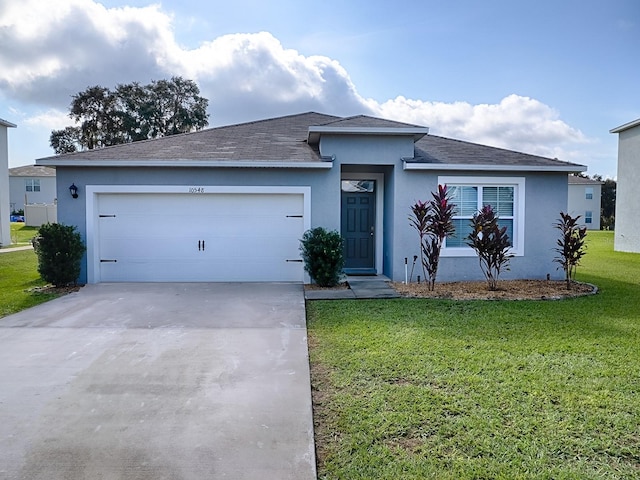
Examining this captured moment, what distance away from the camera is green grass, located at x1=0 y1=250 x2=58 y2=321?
7.73 metres

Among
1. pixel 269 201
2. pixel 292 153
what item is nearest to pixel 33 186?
pixel 269 201

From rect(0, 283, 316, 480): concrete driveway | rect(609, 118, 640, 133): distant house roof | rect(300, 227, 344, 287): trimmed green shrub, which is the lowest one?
rect(0, 283, 316, 480): concrete driveway

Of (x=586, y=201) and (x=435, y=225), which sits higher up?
(x=586, y=201)

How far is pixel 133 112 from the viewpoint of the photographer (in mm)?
32562

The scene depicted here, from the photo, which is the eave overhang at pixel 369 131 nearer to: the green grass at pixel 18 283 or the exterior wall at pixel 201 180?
the exterior wall at pixel 201 180

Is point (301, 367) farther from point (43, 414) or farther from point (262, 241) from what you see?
point (262, 241)

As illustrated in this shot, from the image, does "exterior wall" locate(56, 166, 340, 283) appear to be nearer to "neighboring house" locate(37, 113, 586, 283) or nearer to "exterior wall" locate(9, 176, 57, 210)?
"neighboring house" locate(37, 113, 586, 283)

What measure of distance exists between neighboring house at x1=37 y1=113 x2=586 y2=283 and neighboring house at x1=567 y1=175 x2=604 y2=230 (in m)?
33.2

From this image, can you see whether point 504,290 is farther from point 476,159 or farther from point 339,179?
point 339,179

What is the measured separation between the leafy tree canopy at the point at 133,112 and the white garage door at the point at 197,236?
25054 mm

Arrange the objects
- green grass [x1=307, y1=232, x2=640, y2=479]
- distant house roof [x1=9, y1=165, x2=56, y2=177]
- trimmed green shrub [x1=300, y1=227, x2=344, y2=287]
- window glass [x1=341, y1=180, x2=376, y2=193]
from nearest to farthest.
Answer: green grass [x1=307, y1=232, x2=640, y2=479] → trimmed green shrub [x1=300, y1=227, x2=344, y2=287] → window glass [x1=341, y1=180, x2=376, y2=193] → distant house roof [x1=9, y1=165, x2=56, y2=177]

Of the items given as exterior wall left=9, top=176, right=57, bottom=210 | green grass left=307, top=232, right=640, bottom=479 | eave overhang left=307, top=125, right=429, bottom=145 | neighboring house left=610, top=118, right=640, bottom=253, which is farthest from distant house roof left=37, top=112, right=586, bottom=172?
exterior wall left=9, top=176, right=57, bottom=210

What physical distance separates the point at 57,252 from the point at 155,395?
Result: 6.68m

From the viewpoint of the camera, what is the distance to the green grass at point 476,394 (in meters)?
2.80
